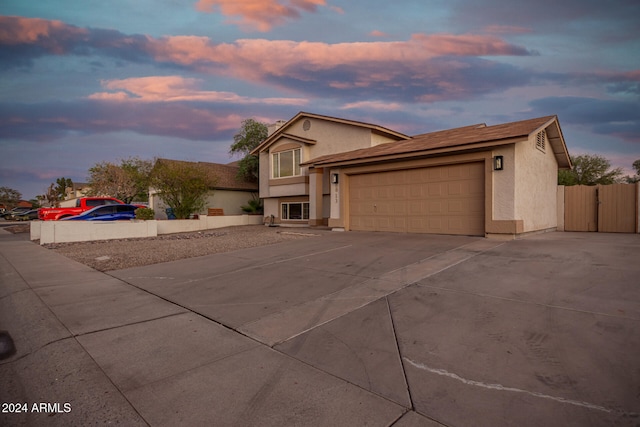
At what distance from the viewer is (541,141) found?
13328 mm

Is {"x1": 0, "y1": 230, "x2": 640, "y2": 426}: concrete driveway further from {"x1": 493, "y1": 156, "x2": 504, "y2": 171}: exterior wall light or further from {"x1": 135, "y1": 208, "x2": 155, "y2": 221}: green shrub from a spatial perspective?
{"x1": 135, "y1": 208, "x2": 155, "y2": 221}: green shrub

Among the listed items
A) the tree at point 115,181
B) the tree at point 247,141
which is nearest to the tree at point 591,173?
the tree at point 247,141

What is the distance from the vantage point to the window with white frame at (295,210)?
21844 millimetres

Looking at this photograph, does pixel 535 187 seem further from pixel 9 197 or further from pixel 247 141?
pixel 9 197

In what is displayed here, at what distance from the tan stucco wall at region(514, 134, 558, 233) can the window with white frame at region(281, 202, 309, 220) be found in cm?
1297

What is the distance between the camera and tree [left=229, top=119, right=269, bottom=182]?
98.9ft

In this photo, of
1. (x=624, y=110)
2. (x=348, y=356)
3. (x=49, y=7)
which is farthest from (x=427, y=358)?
(x=624, y=110)

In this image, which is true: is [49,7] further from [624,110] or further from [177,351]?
[624,110]

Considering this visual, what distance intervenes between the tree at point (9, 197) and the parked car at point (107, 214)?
297 ft

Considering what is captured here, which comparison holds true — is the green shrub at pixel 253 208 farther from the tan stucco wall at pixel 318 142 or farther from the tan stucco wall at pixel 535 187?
the tan stucco wall at pixel 535 187

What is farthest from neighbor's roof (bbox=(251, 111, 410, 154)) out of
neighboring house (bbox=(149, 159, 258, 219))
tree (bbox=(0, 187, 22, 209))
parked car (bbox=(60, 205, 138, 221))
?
tree (bbox=(0, 187, 22, 209))

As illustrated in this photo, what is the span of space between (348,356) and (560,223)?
16.4 metres

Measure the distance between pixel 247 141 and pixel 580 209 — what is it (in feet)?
82.8

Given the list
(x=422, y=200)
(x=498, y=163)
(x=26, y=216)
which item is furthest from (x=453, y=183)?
(x=26, y=216)
